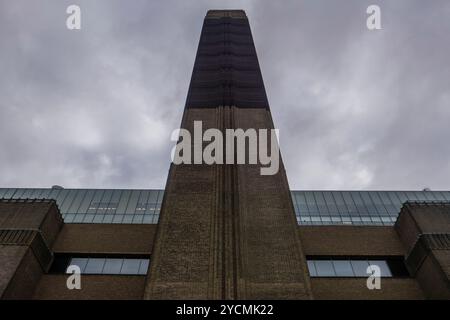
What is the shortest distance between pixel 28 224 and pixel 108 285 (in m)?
5.45

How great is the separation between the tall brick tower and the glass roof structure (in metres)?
7.39

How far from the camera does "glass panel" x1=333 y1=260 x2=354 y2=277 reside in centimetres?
2172

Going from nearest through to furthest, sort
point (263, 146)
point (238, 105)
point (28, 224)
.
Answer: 1. point (28, 224)
2. point (263, 146)
3. point (238, 105)

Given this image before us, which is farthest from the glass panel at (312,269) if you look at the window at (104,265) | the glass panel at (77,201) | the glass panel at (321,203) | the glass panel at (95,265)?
the glass panel at (77,201)

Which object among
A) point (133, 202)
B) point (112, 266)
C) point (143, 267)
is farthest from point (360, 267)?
point (133, 202)

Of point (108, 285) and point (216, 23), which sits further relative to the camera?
point (216, 23)

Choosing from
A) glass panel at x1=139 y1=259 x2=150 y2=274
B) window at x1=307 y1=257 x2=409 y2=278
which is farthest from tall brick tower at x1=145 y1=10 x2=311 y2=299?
window at x1=307 y1=257 x2=409 y2=278

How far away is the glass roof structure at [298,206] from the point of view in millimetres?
29625

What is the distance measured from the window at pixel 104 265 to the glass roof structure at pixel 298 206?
6585mm

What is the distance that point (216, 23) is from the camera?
48281mm

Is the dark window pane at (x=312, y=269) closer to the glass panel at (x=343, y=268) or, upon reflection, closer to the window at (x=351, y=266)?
the window at (x=351, y=266)

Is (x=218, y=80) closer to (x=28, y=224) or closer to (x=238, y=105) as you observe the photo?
(x=238, y=105)
